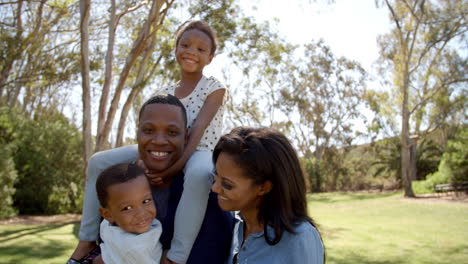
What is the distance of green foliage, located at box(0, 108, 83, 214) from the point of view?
55.0 ft

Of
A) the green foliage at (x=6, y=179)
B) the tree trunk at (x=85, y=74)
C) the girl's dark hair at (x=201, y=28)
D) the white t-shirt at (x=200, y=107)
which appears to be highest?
the tree trunk at (x=85, y=74)

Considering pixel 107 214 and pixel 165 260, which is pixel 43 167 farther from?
pixel 165 260

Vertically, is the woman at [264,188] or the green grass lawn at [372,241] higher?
the woman at [264,188]

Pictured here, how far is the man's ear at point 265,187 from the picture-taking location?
6.24 ft

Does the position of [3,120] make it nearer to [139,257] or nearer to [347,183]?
[139,257]

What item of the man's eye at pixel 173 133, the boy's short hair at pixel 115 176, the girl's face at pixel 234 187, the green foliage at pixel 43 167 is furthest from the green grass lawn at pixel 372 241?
the girl's face at pixel 234 187

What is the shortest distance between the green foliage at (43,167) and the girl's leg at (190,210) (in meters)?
16.2

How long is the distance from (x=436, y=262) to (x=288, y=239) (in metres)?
7.37

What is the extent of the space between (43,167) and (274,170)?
17490 millimetres

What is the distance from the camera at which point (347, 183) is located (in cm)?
3816

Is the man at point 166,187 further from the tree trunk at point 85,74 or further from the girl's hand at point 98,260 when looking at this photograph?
the tree trunk at point 85,74

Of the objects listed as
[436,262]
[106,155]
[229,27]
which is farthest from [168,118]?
[229,27]

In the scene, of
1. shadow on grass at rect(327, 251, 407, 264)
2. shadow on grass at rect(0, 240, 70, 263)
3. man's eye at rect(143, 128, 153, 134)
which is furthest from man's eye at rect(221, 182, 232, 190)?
shadow on grass at rect(0, 240, 70, 263)

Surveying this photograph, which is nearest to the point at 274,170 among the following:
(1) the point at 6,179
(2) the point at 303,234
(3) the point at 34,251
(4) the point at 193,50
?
(2) the point at 303,234
